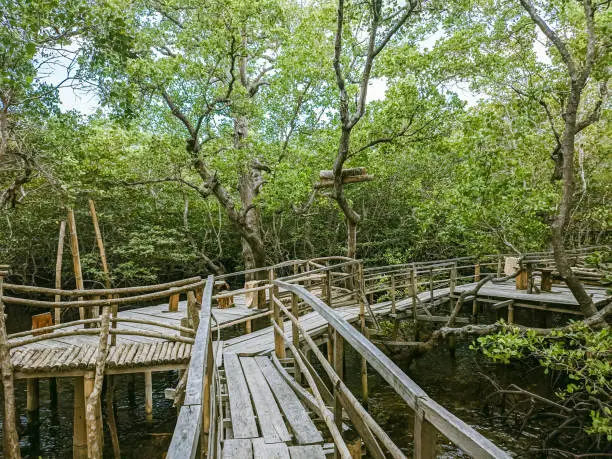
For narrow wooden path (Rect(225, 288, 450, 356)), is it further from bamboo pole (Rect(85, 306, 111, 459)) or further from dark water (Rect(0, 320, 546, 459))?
bamboo pole (Rect(85, 306, 111, 459))

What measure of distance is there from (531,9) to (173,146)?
9.58 metres

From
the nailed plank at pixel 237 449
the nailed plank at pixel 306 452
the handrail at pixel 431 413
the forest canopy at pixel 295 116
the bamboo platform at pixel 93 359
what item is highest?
the forest canopy at pixel 295 116

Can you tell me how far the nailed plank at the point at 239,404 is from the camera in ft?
10.6

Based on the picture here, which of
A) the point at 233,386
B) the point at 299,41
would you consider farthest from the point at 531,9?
the point at 233,386

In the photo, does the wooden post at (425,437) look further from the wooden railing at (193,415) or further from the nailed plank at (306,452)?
the nailed plank at (306,452)

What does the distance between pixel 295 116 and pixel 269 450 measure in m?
12.8

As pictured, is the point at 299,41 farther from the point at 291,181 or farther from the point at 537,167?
the point at 537,167

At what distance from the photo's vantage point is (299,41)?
39.4 ft

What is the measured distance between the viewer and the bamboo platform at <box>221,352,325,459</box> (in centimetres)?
288

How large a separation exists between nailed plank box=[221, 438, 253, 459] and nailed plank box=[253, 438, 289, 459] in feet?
0.14

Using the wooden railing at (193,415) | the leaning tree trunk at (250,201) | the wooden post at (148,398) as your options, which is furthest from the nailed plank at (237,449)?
the leaning tree trunk at (250,201)

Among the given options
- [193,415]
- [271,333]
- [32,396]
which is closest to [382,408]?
[271,333]

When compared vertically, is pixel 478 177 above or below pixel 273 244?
above

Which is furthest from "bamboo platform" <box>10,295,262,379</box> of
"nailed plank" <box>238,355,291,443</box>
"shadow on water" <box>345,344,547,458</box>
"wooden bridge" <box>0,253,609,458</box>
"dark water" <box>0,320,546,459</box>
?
"shadow on water" <box>345,344,547,458</box>
